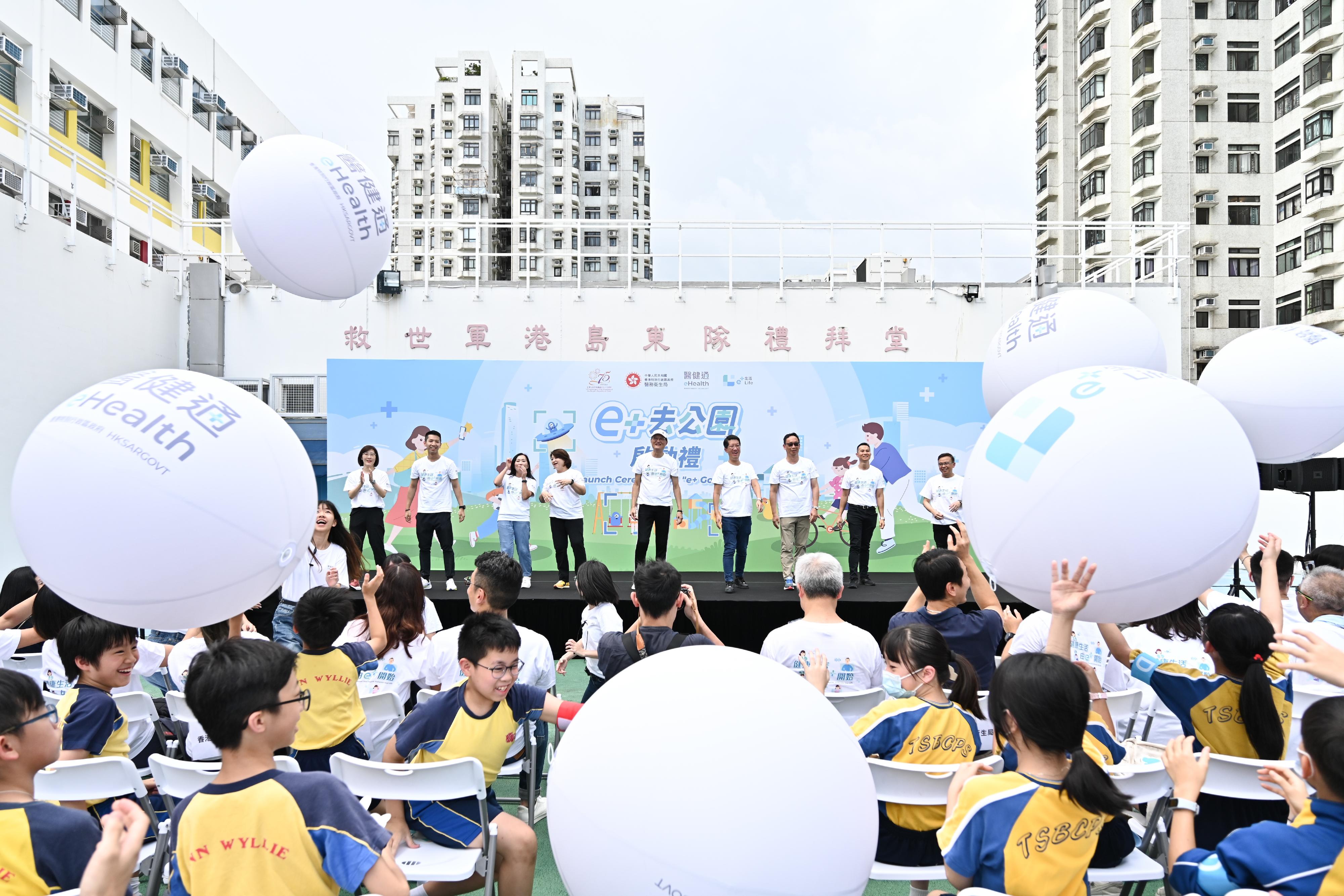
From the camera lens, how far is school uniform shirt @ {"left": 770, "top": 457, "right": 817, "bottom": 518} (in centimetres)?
749

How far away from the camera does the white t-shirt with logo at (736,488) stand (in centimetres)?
732

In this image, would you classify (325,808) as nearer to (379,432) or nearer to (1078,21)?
(379,432)

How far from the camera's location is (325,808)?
1465 millimetres

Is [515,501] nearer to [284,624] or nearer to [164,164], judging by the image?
[284,624]

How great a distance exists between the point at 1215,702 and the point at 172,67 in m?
21.0

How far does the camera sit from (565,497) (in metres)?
7.25

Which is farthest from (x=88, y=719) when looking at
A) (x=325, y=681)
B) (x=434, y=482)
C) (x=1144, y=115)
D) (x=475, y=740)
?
(x=1144, y=115)

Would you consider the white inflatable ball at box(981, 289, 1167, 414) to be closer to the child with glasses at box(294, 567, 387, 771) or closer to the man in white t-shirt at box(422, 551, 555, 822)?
the man in white t-shirt at box(422, 551, 555, 822)

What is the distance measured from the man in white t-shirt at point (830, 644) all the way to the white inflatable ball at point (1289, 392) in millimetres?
2360

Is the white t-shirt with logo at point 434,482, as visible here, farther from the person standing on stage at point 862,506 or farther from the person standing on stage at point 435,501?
the person standing on stage at point 862,506

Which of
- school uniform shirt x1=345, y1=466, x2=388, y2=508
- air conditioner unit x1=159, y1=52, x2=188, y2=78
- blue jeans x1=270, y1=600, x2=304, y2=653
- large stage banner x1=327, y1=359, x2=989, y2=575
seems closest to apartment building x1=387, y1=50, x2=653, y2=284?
air conditioner unit x1=159, y1=52, x2=188, y2=78

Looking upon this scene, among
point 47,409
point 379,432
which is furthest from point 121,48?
point 379,432

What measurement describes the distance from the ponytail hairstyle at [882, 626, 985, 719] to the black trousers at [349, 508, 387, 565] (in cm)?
596

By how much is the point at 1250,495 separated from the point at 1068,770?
97 cm
